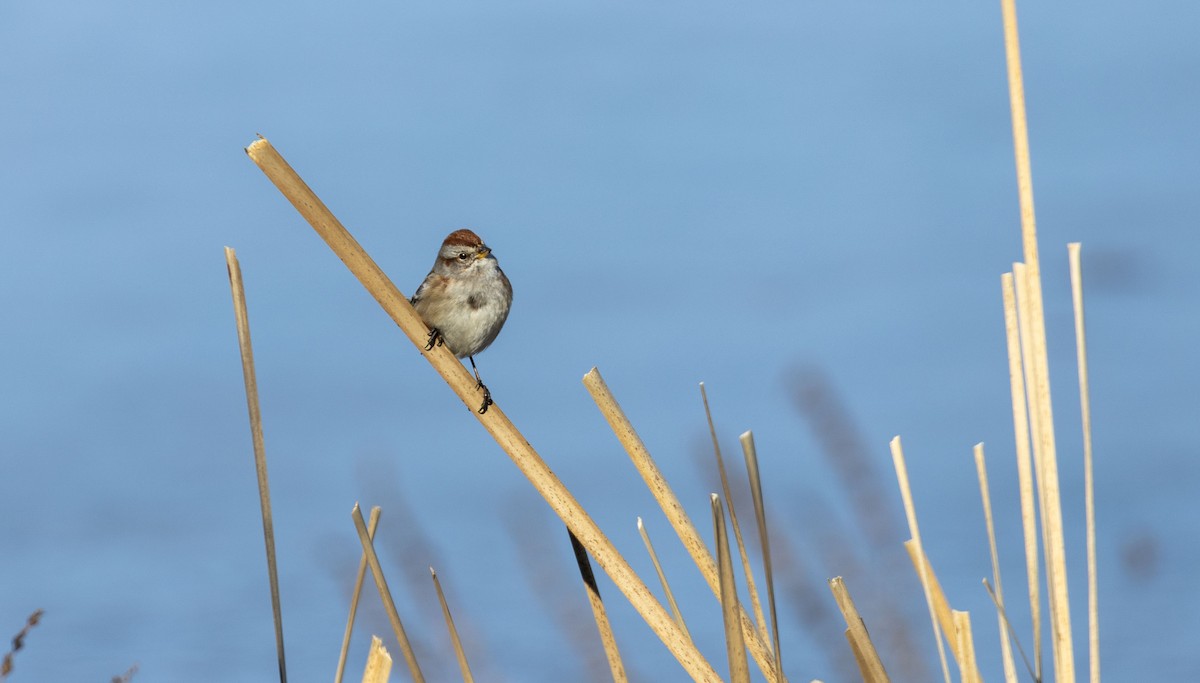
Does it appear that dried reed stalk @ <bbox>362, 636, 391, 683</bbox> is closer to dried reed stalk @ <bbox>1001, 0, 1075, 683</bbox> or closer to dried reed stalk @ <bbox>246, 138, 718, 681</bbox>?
dried reed stalk @ <bbox>246, 138, 718, 681</bbox>

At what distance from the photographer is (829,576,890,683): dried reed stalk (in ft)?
7.81

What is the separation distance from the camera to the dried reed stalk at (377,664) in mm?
2395

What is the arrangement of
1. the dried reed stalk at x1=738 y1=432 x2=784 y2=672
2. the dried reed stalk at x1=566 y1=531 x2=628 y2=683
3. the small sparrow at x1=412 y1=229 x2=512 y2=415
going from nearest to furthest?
the dried reed stalk at x1=738 y1=432 x2=784 y2=672
the dried reed stalk at x1=566 y1=531 x2=628 y2=683
the small sparrow at x1=412 y1=229 x2=512 y2=415

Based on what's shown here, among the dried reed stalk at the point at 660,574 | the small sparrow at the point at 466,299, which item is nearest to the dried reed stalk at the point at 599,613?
the dried reed stalk at the point at 660,574

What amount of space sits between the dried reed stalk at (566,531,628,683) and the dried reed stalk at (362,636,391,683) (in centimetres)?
61

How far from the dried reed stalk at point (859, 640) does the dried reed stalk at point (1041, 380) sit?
0.34m

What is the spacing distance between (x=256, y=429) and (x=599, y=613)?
100cm

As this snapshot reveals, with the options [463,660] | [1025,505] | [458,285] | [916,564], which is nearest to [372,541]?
[463,660]

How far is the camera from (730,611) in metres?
2.29

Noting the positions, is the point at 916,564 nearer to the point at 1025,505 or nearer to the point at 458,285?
the point at 1025,505

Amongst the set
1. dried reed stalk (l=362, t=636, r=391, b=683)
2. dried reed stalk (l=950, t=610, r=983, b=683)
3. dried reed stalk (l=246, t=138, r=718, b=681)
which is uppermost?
dried reed stalk (l=246, t=138, r=718, b=681)

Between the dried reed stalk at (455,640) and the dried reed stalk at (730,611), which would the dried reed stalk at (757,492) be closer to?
the dried reed stalk at (730,611)

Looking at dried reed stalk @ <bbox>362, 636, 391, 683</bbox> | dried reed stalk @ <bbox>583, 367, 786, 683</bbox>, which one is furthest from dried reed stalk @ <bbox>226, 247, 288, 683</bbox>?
dried reed stalk @ <bbox>583, 367, 786, 683</bbox>

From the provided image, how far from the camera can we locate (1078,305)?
221 centimetres
